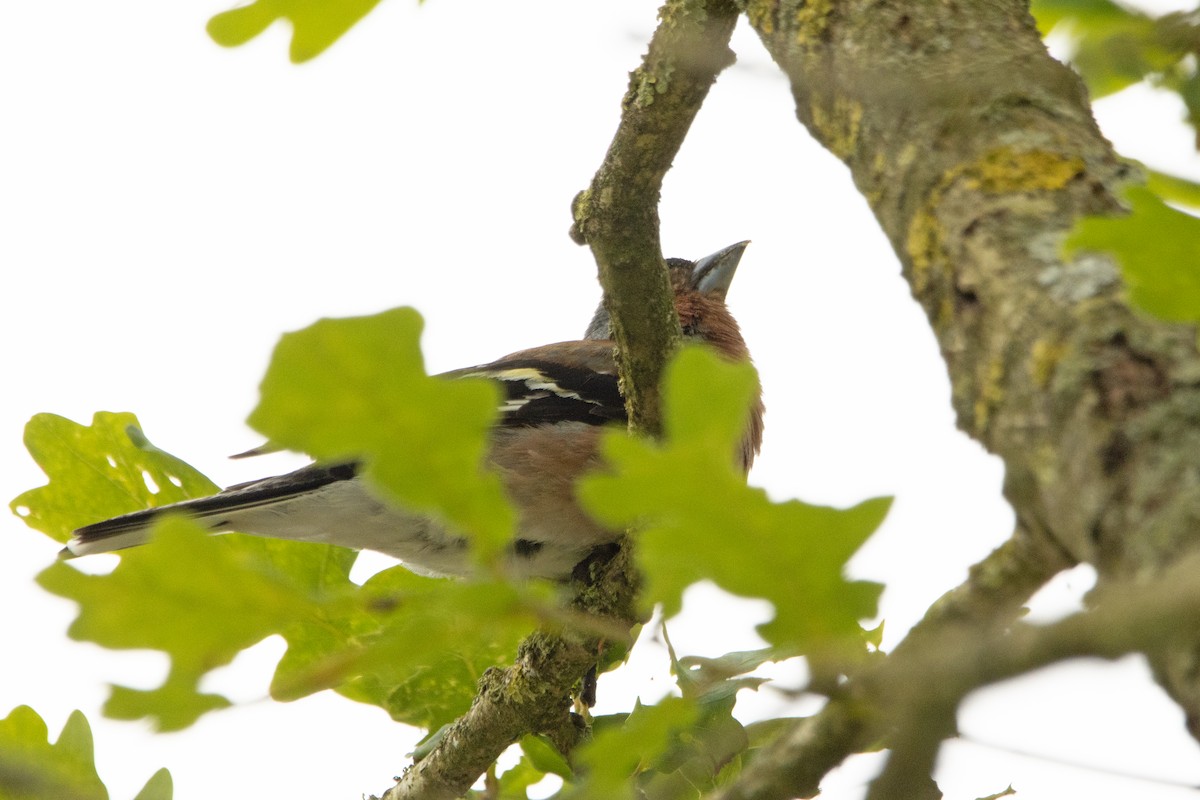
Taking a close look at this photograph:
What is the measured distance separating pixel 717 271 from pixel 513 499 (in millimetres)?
2899

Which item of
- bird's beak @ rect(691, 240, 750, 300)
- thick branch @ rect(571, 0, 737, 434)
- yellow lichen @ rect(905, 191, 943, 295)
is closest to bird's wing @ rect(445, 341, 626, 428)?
bird's beak @ rect(691, 240, 750, 300)

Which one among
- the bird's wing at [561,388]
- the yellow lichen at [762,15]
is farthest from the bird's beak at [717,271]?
the yellow lichen at [762,15]

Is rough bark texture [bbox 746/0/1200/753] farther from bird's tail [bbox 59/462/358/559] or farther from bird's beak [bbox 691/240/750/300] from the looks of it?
bird's beak [bbox 691/240/750/300]

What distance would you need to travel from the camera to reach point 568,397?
19.5ft

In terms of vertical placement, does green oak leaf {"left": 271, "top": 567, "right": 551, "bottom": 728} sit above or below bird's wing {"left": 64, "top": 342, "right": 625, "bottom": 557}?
below

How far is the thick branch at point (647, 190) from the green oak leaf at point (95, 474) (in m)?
1.62

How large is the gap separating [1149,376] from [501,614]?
65cm

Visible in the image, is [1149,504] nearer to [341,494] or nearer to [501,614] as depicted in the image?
[501,614]

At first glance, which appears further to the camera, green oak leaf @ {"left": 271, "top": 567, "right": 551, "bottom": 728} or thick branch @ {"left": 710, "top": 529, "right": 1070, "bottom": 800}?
thick branch @ {"left": 710, "top": 529, "right": 1070, "bottom": 800}

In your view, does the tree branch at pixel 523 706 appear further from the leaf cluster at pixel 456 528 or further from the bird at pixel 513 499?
the leaf cluster at pixel 456 528

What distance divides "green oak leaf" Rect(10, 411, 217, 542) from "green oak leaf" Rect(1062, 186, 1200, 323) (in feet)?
11.9

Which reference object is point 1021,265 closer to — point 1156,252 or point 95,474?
point 1156,252

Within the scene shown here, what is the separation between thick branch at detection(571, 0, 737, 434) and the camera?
336 centimetres

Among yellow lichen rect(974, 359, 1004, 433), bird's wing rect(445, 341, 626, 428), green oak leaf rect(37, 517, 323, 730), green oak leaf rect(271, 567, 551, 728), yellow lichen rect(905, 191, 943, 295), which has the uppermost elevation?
bird's wing rect(445, 341, 626, 428)
